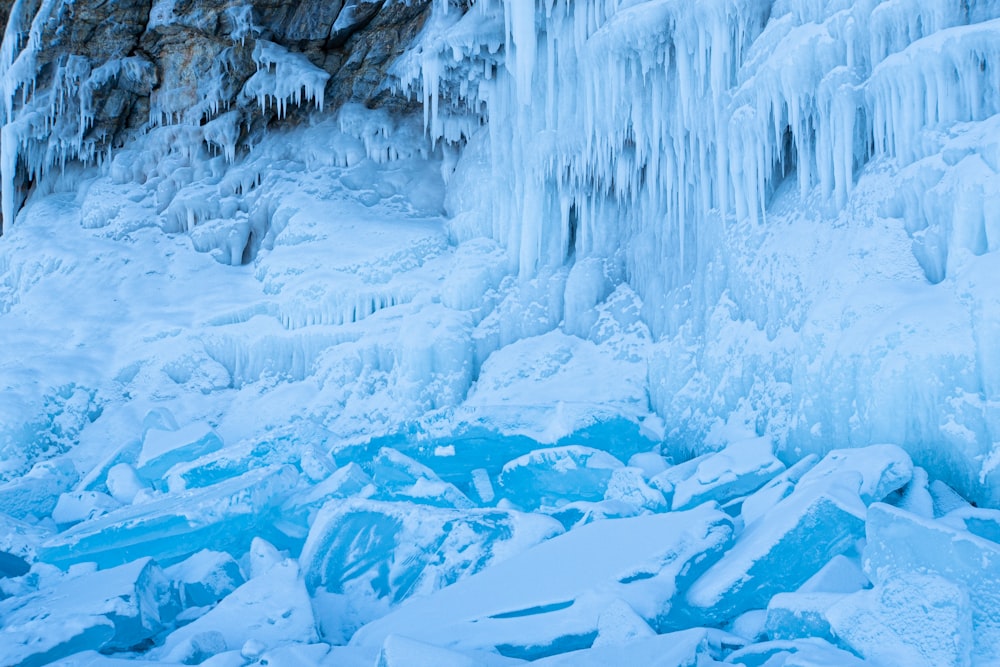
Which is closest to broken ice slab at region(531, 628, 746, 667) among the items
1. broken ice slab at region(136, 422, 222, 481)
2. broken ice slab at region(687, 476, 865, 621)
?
broken ice slab at region(687, 476, 865, 621)

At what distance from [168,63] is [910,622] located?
47.6ft

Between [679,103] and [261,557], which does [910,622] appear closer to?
[261,557]

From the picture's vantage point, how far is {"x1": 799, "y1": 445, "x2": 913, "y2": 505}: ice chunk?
16.2ft

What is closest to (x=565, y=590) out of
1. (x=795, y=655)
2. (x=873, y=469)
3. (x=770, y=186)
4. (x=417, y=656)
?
(x=417, y=656)

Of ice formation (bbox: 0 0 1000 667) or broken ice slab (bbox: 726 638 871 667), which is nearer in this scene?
broken ice slab (bbox: 726 638 871 667)

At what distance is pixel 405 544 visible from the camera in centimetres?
565

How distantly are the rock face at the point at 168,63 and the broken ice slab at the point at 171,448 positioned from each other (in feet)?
21.4

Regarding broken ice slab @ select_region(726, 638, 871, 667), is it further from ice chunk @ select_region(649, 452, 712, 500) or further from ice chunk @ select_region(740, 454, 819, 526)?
ice chunk @ select_region(649, 452, 712, 500)

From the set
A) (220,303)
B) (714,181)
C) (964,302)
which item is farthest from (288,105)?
(964,302)

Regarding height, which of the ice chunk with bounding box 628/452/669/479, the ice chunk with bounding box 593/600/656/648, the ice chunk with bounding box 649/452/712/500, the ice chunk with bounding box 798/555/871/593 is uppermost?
the ice chunk with bounding box 798/555/871/593

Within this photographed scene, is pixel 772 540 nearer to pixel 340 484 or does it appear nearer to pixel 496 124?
pixel 340 484

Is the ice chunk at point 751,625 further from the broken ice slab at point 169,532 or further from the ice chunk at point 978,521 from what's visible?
the broken ice slab at point 169,532

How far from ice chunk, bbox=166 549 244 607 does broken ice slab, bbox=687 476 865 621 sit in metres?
3.14

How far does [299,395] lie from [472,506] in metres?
4.84
